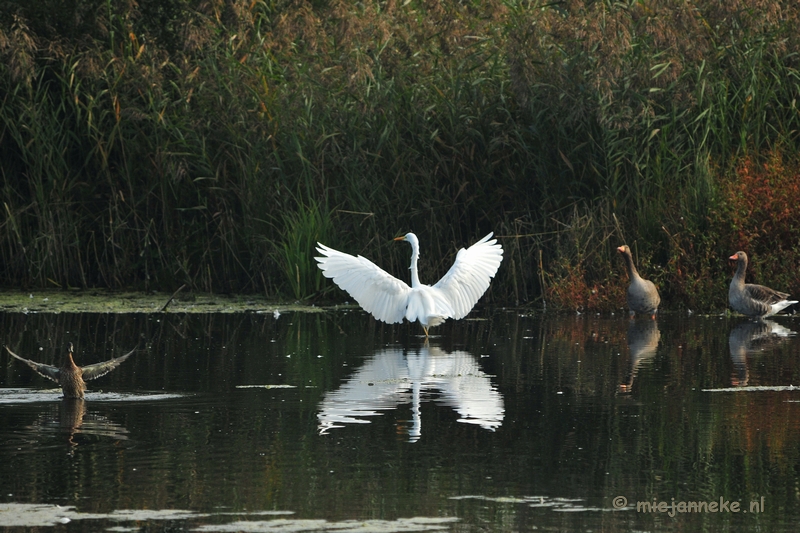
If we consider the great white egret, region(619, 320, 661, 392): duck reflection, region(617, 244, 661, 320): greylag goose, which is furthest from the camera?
region(617, 244, 661, 320): greylag goose

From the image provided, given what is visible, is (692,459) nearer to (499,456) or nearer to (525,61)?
(499,456)

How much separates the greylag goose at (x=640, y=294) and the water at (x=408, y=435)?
1472mm

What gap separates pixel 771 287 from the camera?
47.5 ft

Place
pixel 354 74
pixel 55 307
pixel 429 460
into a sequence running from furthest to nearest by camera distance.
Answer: pixel 354 74 < pixel 55 307 < pixel 429 460

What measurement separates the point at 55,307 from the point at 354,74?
404 cm

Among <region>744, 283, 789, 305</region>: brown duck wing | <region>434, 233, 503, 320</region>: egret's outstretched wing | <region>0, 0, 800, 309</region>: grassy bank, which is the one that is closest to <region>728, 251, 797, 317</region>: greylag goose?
<region>744, 283, 789, 305</region>: brown duck wing

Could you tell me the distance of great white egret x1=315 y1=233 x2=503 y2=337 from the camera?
475 inches

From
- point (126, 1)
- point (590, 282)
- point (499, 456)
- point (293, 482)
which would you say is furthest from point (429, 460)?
point (126, 1)

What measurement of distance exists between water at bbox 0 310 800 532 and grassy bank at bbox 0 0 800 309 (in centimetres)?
259

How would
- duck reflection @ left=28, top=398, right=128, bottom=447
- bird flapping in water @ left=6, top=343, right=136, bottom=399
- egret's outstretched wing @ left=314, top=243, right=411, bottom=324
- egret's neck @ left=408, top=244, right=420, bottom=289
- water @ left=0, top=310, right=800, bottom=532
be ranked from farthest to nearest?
egret's neck @ left=408, top=244, right=420, bottom=289
egret's outstretched wing @ left=314, top=243, right=411, bottom=324
bird flapping in water @ left=6, top=343, right=136, bottom=399
duck reflection @ left=28, top=398, right=128, bottom=447
water @ left=0, top=310, right=800, bottom=532

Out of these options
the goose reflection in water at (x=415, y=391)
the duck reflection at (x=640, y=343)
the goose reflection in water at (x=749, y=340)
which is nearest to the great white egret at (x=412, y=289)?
A: the goose reflection in water at (x=415, y=391)

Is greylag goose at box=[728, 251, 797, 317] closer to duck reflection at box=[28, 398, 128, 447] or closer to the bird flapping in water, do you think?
the bird flapping in water

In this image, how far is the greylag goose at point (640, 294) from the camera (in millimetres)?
13570

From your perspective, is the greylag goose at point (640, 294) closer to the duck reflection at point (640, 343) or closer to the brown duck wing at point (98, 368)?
the duck reflection at point (640, 343)
